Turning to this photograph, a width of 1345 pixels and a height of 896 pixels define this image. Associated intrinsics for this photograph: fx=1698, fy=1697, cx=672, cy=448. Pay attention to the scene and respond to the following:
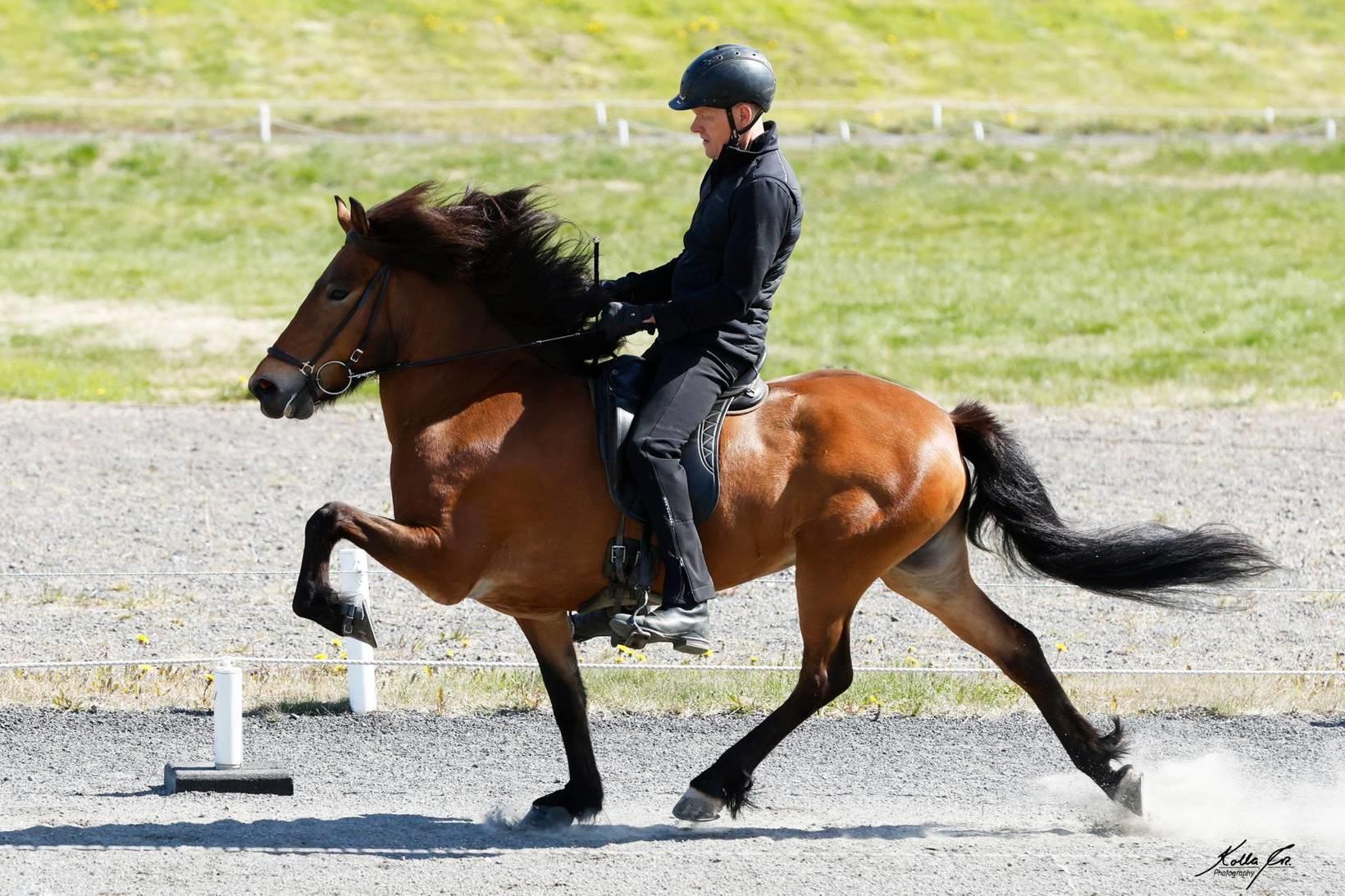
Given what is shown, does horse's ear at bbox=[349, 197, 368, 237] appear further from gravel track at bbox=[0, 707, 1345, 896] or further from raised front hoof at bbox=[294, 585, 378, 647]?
gravel track at bbox=[0, 707, 1345, 896]

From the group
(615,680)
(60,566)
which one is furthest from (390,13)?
(615,680)

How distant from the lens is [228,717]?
264 inches

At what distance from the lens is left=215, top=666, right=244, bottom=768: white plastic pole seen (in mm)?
6711

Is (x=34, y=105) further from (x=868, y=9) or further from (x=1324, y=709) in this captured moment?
(x=1324, y=709)

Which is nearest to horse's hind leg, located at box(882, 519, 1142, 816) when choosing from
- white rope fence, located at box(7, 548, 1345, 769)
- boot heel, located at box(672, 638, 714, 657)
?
boot heel, located at box(672, 638, 714, 657)

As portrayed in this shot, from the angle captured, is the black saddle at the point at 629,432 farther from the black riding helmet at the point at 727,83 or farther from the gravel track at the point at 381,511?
the gravel track at the point at 381,511

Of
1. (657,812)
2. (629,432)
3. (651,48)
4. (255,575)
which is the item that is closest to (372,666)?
(657,812)

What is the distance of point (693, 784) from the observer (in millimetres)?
6297

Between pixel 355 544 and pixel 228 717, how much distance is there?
1.29 m

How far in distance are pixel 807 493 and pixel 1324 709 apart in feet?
11.2

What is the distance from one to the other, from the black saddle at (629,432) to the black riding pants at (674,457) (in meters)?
0.05

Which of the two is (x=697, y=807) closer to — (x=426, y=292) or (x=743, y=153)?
(x=426, y=292)

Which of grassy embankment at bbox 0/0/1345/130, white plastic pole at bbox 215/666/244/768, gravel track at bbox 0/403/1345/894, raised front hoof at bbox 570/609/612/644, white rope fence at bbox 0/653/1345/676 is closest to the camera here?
gravel track at bbox 0/403/1345/894

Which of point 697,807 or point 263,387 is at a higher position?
point 263,387
